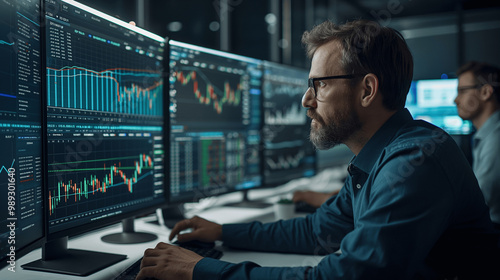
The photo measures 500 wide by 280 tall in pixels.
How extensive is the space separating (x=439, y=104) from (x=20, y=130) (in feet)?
11.2

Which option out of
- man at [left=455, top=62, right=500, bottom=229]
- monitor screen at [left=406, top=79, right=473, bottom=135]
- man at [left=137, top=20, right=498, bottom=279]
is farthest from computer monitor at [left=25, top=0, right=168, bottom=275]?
monitor screen at [left=406, top=79, right=473, bottom=135]

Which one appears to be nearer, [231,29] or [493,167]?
[493,167]

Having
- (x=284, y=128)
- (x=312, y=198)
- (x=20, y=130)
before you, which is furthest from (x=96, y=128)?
(x=284, y=128)

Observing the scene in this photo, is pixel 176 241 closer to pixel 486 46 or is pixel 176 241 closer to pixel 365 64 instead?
pixel 365 64

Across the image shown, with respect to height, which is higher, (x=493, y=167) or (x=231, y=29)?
(x=231, y=29)

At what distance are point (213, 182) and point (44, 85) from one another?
864 millimetres

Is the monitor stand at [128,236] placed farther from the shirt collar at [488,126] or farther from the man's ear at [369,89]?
the shirt collar at [488,126]

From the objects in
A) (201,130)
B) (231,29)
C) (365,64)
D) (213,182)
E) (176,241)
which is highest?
(231,29)

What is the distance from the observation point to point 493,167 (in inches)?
83.6

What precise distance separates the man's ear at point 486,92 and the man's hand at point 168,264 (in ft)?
8.01

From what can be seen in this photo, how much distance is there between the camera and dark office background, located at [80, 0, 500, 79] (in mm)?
2564

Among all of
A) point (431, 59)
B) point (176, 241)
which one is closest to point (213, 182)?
point (176, 241)

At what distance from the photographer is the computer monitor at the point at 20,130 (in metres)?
0.78

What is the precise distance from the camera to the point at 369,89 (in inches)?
42.0
